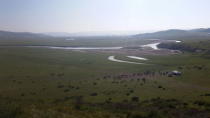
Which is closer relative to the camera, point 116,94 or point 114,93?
point 116,94

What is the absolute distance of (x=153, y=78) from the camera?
51.4m

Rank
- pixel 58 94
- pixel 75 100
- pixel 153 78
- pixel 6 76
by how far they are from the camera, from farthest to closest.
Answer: pixel 6 76 < pixel 153 78 < pixel 58 94 < pixel 75 100

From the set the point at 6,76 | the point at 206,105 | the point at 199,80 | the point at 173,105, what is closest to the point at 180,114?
the point at 173,105

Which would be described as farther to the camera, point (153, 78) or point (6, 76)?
point (6, 76)

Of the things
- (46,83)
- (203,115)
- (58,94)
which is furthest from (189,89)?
(46,83)

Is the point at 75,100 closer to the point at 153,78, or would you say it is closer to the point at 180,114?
the point at 180,114

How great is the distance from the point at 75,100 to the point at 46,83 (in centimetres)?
1602

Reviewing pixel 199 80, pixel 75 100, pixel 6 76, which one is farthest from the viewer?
pixel 6 76

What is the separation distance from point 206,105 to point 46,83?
1236 inches

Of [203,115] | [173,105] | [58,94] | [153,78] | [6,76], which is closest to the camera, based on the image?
[203,115]

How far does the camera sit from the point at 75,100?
34.1 meters

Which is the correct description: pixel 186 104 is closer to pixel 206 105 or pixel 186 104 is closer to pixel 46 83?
pixel 206 105

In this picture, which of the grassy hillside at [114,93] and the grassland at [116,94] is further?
the grassy hillside at [114,93]

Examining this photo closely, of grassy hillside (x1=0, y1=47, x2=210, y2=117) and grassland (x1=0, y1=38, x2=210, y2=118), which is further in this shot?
grassy hillside (x1=0, y1=47, x2=210, y2=117)
